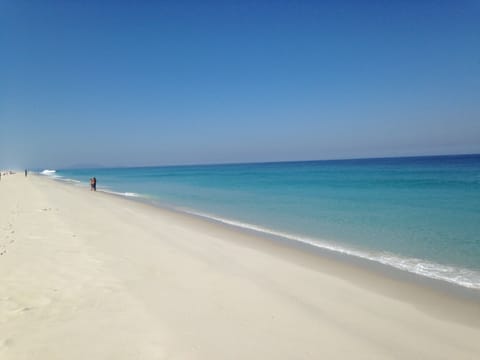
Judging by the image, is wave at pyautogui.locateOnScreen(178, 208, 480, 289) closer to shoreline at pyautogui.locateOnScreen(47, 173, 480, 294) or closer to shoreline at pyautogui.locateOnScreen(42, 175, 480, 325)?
shoreline at pyautogui.locateOnScreen(47, 173, 480, 294)

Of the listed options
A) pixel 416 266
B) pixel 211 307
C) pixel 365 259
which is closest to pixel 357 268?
pixel 365 259

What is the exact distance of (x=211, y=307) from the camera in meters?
4.48

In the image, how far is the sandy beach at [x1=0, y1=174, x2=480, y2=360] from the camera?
343 cm

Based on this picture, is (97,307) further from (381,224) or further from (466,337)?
(381,224)

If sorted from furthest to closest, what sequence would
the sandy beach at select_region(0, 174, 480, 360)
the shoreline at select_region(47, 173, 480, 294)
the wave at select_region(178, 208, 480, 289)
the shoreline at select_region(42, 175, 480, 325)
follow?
the wave at select_region(178, 208, 480, 289) < the shoreline at select_region(47, 173, 480, 294) < the shoreline at select_region(42, 175, 480, 325) < the sandy beach at select_region(0, 174, 480, 360)

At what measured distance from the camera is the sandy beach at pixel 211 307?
3.43m

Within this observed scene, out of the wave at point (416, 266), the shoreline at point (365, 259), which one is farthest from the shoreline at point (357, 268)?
the wave at point (416, 266)

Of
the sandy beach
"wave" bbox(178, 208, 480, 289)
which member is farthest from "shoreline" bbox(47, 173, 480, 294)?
the sandy beach

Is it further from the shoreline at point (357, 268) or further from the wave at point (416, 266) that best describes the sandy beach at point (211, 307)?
the wave at point (416, 266)

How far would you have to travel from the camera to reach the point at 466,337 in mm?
4000

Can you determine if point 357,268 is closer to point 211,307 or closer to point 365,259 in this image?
point 365,259

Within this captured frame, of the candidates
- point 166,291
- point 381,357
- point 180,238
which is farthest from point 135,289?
point 180,238

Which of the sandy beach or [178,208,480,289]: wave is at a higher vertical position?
the sandy beach

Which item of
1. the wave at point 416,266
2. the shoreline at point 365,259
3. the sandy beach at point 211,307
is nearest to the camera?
the sandy beach at point 211,307
